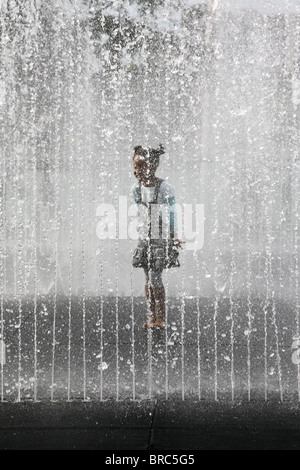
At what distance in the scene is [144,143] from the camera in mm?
8766

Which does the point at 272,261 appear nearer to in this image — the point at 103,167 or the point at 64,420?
the point at 103,167

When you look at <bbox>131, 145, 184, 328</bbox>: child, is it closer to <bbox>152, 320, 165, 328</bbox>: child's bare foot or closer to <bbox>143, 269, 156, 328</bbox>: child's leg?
<bbox>143, 269, 156, 328</bbox>: child's leg

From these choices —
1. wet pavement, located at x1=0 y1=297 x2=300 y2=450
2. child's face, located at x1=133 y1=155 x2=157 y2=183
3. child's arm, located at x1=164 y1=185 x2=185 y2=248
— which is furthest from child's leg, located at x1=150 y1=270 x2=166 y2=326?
child's face, located at x1=133 y1=155 x2=157 y2=183

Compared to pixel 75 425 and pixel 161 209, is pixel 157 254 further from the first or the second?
pixel 75 425

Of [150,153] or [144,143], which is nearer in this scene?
[150,153]

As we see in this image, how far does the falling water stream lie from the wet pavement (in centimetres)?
111

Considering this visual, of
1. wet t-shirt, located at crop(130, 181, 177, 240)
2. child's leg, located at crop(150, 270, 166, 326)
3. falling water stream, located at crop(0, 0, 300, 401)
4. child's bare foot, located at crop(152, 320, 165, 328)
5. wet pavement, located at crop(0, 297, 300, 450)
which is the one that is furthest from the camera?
falling water stream, located at crop(0, 0, 300, 401)

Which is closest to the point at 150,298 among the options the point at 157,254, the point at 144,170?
the point at 157,254

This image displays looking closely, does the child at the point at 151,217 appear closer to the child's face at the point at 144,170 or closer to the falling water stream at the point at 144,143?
the child's face at the point at 144,170

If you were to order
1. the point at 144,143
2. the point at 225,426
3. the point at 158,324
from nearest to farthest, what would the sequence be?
the point at 225,426
the point at 158,324
the point at 144,143

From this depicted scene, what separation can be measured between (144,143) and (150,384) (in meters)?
5.96

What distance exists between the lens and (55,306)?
21.9ft

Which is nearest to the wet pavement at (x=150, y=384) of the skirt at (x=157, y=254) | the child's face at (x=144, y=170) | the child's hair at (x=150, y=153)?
the skirt at (x=157, y=254)

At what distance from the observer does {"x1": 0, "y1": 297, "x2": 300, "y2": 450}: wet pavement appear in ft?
8.05
